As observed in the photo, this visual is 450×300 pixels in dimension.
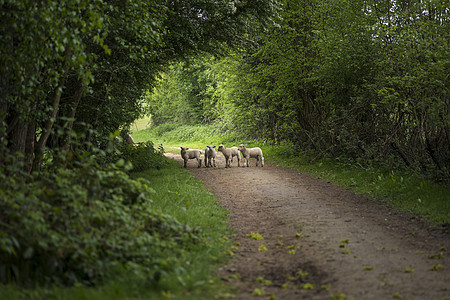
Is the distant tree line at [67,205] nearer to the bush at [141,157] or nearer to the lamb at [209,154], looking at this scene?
the bush at [141,157]

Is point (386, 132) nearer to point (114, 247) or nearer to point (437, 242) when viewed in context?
point (437, 242)

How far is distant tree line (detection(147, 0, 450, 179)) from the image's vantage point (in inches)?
449

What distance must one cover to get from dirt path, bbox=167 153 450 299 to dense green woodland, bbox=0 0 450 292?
1.28 m

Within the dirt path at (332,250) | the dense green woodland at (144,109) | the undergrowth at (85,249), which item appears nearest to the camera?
the undergrowth at (85,249)

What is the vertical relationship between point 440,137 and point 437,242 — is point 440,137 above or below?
above

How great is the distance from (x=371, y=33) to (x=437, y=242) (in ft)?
29.8

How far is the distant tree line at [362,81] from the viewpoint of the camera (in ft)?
37.4

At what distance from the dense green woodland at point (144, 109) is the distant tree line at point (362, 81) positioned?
6 centimetres

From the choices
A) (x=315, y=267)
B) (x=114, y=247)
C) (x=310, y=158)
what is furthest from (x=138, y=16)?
(x=310, y=158)

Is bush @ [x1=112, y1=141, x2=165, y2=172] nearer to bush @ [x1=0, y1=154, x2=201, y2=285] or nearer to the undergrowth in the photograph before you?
the undergrowth

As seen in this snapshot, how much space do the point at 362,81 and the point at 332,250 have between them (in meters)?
10.7

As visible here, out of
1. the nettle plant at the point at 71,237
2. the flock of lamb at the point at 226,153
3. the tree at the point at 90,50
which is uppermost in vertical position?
the tree at the point at 90,50

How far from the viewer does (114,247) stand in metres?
5.28

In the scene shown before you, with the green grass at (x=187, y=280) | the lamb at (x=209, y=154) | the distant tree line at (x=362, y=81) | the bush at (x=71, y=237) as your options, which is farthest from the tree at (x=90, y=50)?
the lamb at (x=209, y=154)
